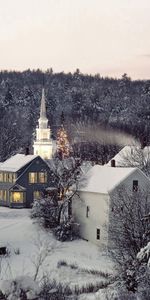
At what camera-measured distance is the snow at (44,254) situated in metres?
34.3

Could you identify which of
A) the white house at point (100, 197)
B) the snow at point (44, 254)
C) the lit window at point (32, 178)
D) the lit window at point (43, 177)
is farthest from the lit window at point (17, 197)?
the white house at point (100, 197)

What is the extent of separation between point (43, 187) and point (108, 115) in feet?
398

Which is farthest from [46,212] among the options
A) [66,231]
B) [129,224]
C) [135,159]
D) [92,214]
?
[129,224]

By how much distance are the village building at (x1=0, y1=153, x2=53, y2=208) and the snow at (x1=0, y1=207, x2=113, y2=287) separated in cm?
654

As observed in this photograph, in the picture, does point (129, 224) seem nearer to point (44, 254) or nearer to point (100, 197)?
point (44, 254)

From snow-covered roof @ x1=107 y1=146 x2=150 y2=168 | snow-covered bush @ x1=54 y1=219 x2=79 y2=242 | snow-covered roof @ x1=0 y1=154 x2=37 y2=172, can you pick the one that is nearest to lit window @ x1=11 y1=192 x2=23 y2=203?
snow-covered roof @ x1=0 y1=154 x2=37 y2=172

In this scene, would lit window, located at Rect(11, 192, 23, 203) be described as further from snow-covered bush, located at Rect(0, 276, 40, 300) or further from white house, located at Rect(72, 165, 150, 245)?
snow-covered bush, located at Rect(0, 276, 40, 300)

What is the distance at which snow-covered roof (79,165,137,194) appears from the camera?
45.3 metres

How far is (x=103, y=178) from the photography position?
47.3 m

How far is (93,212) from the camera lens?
4594 cm

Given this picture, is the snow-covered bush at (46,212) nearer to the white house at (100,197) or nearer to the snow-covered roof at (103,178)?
the white house at (100,197)

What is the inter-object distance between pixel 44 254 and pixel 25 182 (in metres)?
20.6

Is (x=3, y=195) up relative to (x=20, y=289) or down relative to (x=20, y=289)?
down

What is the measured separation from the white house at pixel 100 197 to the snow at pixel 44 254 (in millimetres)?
1168
